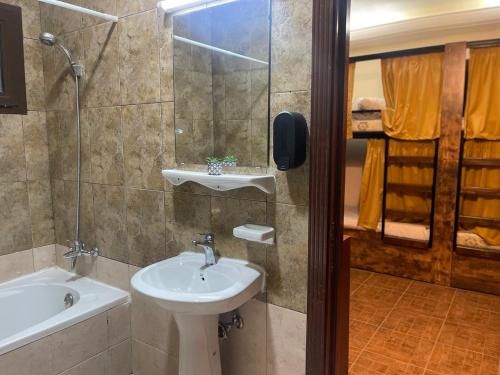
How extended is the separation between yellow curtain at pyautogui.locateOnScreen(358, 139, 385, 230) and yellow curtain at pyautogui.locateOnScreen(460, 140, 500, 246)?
0.80 m

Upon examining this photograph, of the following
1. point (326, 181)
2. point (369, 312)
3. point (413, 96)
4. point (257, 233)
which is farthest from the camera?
point (413, 96)

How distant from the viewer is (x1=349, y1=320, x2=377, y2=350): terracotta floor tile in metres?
2.70

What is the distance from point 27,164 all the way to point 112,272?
0.95m

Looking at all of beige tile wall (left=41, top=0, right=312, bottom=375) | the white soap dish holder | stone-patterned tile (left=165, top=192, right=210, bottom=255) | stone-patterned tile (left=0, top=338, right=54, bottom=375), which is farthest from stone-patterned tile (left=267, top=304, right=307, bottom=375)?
stone-patterned tile (left=0, top=338, right=54, bottom=375)

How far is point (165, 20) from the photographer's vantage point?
1.90m

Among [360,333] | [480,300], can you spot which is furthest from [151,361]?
[480,300]

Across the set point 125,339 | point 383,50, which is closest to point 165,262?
point 125,339

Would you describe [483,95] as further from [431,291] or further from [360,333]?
[360,333]

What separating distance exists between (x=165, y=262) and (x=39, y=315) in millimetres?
1183

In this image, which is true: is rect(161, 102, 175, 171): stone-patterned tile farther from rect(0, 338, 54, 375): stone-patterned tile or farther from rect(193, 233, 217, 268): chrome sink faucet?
rect(0, 338, 54, 375): stone-patterned tile

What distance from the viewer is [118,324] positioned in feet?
7.28

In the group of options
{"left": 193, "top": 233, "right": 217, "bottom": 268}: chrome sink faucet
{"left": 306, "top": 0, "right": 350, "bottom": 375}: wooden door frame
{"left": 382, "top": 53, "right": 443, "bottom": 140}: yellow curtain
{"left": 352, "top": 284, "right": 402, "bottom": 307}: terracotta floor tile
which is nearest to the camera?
{"left": 306, "top": 0, "right": 350, "bottom": 375}: wooden door frame

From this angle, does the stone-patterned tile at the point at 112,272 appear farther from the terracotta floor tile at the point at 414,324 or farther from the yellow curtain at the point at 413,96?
the yellow curtain at the point at 413,96

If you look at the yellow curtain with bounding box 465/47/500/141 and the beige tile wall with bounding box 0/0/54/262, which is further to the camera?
the yellow curtain with bounding box 465/47/500/141
